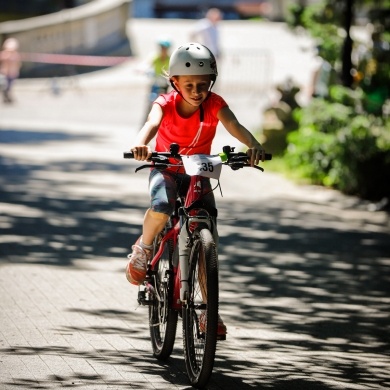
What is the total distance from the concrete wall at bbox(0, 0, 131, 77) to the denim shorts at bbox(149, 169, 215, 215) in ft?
82.6

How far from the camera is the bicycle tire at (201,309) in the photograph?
667 centimetres

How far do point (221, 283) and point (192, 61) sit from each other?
3.51m

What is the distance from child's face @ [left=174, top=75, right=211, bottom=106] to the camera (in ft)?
24.0

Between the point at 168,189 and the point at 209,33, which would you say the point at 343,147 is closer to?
the point at 168,189

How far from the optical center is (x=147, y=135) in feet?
23.6

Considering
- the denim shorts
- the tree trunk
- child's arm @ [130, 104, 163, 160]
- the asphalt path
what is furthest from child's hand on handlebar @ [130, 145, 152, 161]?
the tree trunk

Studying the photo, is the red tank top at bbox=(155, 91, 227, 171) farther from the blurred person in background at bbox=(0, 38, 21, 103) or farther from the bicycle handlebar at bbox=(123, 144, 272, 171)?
the blurred person in background at bbox=(0, 38, 21, 103)

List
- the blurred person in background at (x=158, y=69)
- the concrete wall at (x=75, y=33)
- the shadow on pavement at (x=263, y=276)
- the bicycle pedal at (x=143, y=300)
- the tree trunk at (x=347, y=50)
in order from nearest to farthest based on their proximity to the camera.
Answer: the shadow on pavement at (x=263, y=276) < the bicycle pedal at (x=143, y=300) < the tree trunk at (x=347, y=50) < the blurred person in background at (x=158, y=69) < the concrete wall at (x=75, y=33)

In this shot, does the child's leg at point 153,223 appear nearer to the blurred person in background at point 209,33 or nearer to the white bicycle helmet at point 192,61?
the white bicycle helmet at point 192,61

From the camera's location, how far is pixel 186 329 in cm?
707

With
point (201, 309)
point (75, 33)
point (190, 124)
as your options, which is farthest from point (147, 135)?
point (75, 33)

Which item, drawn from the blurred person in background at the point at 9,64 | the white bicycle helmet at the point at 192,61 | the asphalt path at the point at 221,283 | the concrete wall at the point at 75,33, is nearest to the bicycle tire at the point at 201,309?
the asphalt path at the point at 221,283

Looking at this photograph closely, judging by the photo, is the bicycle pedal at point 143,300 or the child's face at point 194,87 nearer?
the child's face at point 194,87

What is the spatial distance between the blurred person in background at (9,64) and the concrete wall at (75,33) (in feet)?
1.79
